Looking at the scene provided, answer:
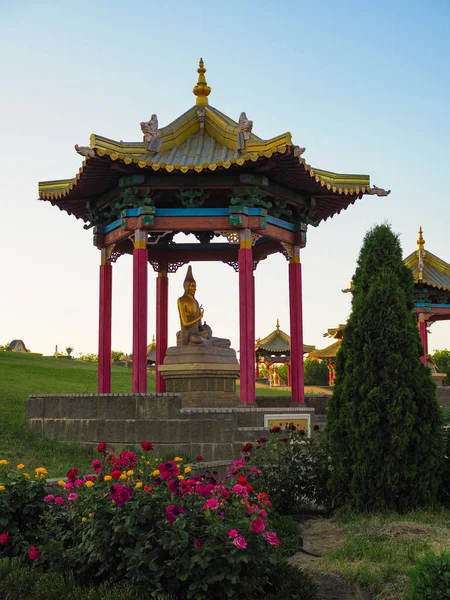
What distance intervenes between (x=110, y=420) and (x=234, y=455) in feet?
7.19

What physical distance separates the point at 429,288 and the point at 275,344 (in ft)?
75.4

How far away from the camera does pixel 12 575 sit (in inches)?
225

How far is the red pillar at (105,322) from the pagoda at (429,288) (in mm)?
15809

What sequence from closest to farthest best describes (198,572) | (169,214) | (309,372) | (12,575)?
(198,572)
(12,575)
(169,214)
(309,372)

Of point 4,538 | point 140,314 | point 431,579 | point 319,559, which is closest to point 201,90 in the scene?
point 140,314

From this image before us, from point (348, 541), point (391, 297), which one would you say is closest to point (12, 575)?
point (348, 541)

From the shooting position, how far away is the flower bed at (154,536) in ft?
17.1

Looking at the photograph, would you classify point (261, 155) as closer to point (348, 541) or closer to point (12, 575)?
point (348, 541)

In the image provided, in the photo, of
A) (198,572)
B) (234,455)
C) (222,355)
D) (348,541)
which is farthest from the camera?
(222,355)

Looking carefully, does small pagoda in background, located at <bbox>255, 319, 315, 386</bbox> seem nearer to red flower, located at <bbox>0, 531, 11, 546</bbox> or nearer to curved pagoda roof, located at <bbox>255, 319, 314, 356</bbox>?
curved pagoda roof, located at <bbox>255, 319, 314, 356</bbox>

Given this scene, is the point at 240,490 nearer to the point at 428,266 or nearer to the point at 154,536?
the point at 154,536

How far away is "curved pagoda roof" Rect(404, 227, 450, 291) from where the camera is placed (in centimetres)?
2972

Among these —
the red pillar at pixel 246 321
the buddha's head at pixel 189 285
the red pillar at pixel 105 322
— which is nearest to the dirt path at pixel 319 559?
the red pillar at pixel 246 321

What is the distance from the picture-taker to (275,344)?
51188 millimetres
